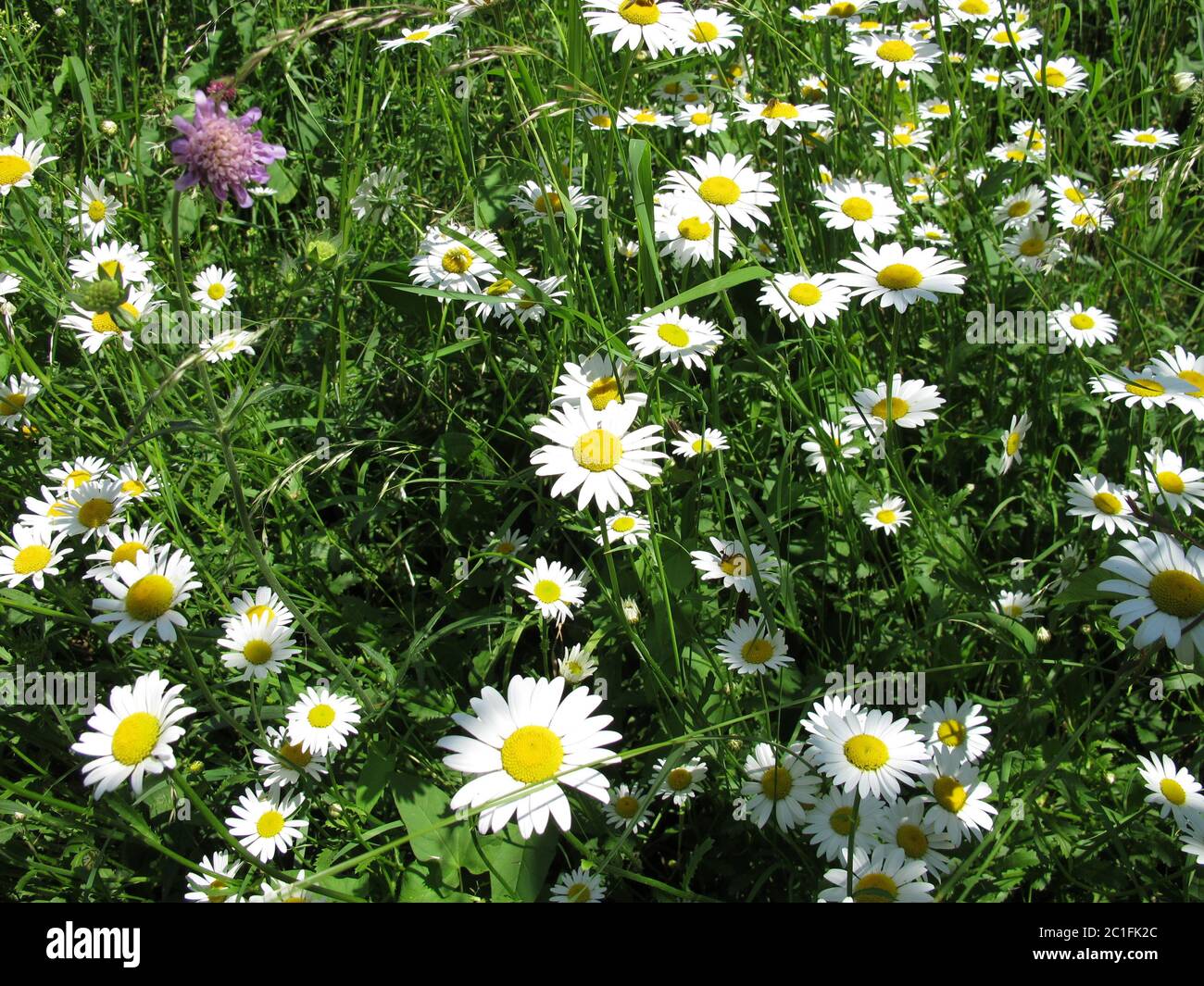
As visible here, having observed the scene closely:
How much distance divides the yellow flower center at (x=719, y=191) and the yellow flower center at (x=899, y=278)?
0.44m

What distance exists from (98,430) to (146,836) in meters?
1.55

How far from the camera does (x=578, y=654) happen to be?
2109mm

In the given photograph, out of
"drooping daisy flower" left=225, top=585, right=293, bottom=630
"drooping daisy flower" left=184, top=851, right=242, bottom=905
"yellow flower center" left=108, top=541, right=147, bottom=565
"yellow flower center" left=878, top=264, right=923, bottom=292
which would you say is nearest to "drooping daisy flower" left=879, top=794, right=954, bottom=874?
"yellow flower center" left=878, top=264, right=923, bottom=292

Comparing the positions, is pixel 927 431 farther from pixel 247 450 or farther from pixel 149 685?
pixel 149 685

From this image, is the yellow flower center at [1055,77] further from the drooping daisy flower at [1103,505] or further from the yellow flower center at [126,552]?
the yellow flower center at [126,552]

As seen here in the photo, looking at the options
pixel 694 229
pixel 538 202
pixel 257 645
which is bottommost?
pixel 257 645

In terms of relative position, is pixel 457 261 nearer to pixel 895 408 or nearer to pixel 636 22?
pixel 636 22

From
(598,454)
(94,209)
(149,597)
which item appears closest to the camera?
(598,454)

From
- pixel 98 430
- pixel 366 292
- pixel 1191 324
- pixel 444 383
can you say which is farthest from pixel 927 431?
pixel 98 430

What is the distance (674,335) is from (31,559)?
160cm

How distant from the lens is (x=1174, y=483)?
86.5 inches

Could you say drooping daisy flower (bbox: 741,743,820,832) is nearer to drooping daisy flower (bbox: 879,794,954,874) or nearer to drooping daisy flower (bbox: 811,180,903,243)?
drooping daisy flower (bbox: 879,794,954,874)

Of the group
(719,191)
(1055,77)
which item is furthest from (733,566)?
(1055,77)

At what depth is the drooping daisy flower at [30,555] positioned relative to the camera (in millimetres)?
2078
